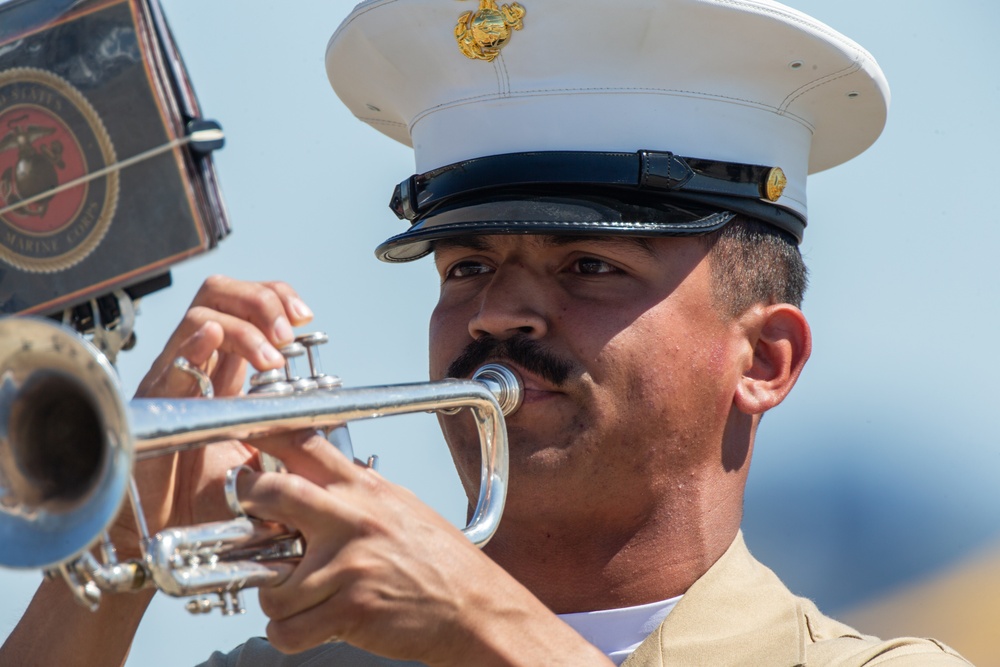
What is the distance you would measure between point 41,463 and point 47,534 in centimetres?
12

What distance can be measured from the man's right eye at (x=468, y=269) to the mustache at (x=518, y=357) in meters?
0.23

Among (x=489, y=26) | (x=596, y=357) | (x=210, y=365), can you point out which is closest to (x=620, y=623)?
(x=596, y=357)

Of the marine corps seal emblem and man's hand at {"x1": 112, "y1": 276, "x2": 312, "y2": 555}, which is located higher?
the marine corps seal emblem

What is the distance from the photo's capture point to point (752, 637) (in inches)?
112

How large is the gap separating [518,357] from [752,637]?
750mm

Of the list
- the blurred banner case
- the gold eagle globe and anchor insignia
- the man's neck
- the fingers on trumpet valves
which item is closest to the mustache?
the man's neck

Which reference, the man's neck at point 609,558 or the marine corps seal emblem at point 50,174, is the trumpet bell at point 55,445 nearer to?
the marine corps seal emblem at point 50,174

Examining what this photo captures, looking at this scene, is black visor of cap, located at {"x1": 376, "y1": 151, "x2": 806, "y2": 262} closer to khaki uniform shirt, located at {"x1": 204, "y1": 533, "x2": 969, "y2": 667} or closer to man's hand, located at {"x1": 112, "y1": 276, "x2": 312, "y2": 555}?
man's hand, located at {"x1": 112, "y1": 276, "x2": 312, "y2": 555}

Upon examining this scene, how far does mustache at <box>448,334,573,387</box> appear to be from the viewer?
2861 mm

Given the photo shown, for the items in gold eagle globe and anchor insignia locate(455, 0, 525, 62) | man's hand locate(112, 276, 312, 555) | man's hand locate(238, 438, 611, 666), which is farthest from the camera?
gold eagle globe and anchor insignia locate(455, 0, 525, 62)

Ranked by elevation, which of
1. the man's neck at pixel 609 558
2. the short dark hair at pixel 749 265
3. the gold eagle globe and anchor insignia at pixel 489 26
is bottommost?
the man's neck at pixel 609 558

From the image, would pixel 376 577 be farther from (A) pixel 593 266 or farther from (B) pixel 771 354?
(B) pixel 771 354

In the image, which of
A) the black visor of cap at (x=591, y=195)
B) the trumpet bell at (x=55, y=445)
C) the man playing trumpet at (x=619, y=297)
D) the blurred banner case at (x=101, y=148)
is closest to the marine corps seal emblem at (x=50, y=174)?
the blurred banner case at (x=101, y=148)

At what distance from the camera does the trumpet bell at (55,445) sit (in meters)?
1.82
